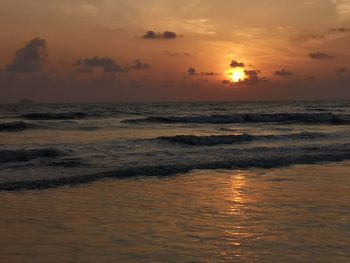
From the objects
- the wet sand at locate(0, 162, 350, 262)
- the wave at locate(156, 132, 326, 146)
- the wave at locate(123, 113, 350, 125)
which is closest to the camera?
the wet sand at locate(0, 162, 350, 262)

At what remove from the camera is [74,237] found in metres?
7.54

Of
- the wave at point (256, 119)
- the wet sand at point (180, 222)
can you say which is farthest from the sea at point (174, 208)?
the wave at point (256, 119)

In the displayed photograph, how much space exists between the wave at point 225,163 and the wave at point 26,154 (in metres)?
5.24

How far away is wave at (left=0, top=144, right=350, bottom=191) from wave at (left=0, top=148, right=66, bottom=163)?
5.24 metres

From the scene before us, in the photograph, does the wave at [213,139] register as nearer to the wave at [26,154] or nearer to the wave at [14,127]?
the wave at [26,154]

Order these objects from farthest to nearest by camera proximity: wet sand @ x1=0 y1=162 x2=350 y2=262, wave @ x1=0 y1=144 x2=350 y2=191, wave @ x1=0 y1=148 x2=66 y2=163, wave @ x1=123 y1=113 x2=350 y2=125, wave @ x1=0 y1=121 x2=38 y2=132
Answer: wave @ x1=123 y1=113 x2=350 y2=125 → wave @ x1=0 y1=121 x2=38 y2=132 → wave @ x1=0 y1=148 x2=66 y2=163 → wave @ x1=0 y1=144 x2=350 y2=191 → wet sand @ x1=0 y1=162 x2=350 y2=262

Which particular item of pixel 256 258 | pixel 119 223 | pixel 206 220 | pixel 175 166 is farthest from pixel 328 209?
pixel 175 166

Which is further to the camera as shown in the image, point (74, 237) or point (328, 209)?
point (328, 209)

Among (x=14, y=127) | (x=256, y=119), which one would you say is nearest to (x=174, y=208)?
(x=14, y=127)

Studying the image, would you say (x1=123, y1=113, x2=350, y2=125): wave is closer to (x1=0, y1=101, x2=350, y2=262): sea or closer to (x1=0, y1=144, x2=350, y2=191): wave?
(x1=0, y1=144, x2=350, y2=191): wave

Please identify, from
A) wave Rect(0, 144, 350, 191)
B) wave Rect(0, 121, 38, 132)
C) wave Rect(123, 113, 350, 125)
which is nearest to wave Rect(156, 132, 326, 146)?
wave Rect(0, 144, 350, 191)

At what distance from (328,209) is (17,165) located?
11.3 meters

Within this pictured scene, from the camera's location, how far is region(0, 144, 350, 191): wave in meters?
12.6

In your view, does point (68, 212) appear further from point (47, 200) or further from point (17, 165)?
point (17, 165)
